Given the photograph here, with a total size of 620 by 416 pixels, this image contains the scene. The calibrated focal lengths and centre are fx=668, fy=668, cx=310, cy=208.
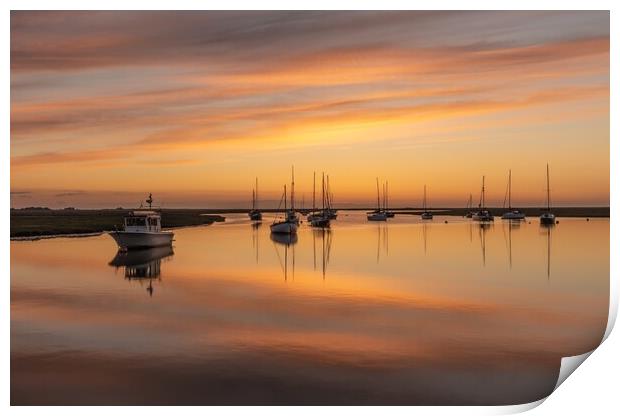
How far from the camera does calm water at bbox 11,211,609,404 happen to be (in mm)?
7723

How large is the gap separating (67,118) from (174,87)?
216 centimetres

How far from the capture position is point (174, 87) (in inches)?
531

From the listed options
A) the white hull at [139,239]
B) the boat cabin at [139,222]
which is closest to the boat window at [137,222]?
the boat cabin at [139,222]

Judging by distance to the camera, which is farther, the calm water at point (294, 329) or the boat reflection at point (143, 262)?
the boat reflection at point (143, 262)

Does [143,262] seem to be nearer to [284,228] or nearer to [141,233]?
[141,233]

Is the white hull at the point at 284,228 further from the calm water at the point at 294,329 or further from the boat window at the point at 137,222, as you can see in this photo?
the calm water at the point at 294,329

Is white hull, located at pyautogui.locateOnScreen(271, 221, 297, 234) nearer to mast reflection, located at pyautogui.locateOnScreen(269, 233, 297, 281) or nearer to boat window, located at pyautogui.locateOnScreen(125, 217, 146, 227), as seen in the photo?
mast reflection, located at pyautogui.locateOnScreen(269, 233, 297, 281)

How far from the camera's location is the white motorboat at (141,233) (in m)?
22.5

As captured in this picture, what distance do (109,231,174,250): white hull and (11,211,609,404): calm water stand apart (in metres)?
1.59

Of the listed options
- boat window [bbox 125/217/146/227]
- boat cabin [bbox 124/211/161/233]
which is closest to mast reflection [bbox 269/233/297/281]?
boat cabin [bbox 124/211/161/233]

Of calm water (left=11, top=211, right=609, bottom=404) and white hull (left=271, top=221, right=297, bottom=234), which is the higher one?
white hull (left=271, top=221, right=297, bottom=234)

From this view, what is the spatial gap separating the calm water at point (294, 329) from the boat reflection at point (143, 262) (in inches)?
2.9

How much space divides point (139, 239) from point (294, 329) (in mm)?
13510

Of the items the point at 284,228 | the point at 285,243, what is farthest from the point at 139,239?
the point at 284,228
